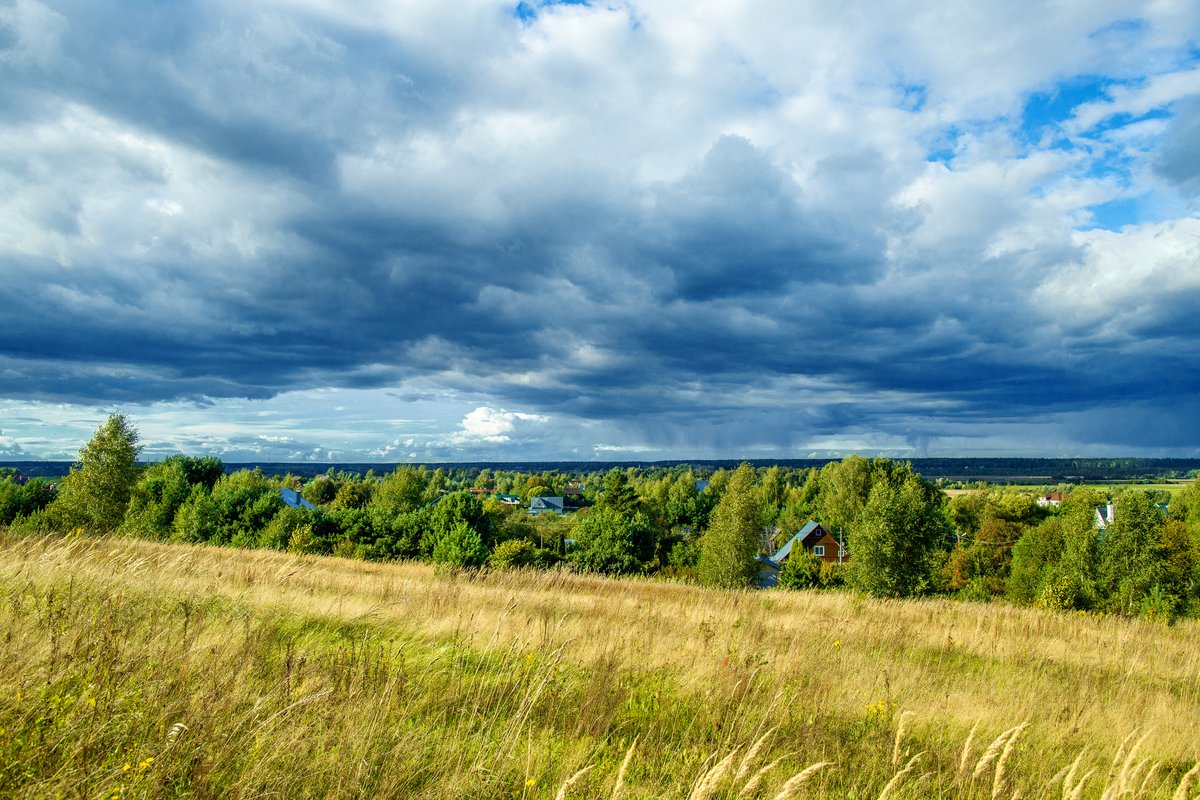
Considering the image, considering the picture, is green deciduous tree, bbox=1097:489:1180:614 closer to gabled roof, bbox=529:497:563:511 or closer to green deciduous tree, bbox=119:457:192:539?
green deciduous tree, bbox=119:457:192:539

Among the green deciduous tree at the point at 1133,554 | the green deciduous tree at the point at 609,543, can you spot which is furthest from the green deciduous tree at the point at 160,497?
the green deciduous tree at the point at 1133,554

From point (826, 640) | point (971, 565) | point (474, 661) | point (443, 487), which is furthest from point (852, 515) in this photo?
point (443, 487)

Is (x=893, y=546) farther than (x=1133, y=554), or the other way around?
(x=1133, y=554)

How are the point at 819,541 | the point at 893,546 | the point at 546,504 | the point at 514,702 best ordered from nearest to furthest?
the point at 514,702 → the point at 893,546 → the point at 819,541 → the point at 546,504

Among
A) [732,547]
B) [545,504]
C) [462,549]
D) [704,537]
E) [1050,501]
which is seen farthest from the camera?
[545,504]

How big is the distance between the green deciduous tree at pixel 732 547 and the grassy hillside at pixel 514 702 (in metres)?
40.1

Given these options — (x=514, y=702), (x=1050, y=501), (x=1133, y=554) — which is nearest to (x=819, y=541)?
(x=1133, y=554)

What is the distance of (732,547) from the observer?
164ft

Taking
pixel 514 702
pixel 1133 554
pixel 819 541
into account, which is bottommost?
pixel 819 541

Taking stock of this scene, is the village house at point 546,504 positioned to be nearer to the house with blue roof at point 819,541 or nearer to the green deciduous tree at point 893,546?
the house with blue roof at point 819,541

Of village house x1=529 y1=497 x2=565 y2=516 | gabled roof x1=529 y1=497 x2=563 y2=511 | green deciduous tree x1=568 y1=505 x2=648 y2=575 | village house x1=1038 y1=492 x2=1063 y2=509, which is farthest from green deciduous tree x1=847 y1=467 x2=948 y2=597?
gabled roof x1=529 y1=497 x2=563 y2=511

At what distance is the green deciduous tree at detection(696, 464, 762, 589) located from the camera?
1948 inches

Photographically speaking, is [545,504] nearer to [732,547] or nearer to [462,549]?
[732,547]

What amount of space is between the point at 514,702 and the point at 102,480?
50430 mm
